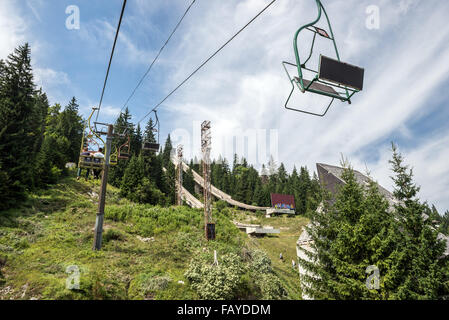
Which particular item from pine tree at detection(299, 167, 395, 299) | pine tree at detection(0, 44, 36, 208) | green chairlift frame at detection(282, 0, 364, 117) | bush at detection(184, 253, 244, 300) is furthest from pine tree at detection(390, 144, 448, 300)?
pine tree at detection(0, 44, 36, 208)

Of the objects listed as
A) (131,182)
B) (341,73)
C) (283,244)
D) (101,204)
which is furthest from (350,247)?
(131,182)

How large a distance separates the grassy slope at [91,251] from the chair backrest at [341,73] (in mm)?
12210

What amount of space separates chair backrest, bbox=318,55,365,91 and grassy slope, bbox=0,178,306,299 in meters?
12.2

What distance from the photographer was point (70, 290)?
10.5m

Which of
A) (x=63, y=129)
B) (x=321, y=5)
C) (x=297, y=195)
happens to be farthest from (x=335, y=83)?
(x=297, y=195)

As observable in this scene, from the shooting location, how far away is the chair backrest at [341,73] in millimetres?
4781

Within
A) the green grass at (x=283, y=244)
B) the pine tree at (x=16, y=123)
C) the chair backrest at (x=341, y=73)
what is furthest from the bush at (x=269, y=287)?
the pine tree at (x=16, y=123)

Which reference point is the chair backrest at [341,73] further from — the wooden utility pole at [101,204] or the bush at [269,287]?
the wooden utility pole at [101,204]

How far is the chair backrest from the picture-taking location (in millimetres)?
4781

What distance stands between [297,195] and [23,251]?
6921 cm

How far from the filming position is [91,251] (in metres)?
14.9

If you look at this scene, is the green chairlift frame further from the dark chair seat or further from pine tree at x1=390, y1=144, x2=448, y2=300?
pine tree at x1=390, y1=144, x2=448, y2=300

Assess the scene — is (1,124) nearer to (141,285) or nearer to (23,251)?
(23,251)

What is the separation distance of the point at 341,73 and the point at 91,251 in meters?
16.2
